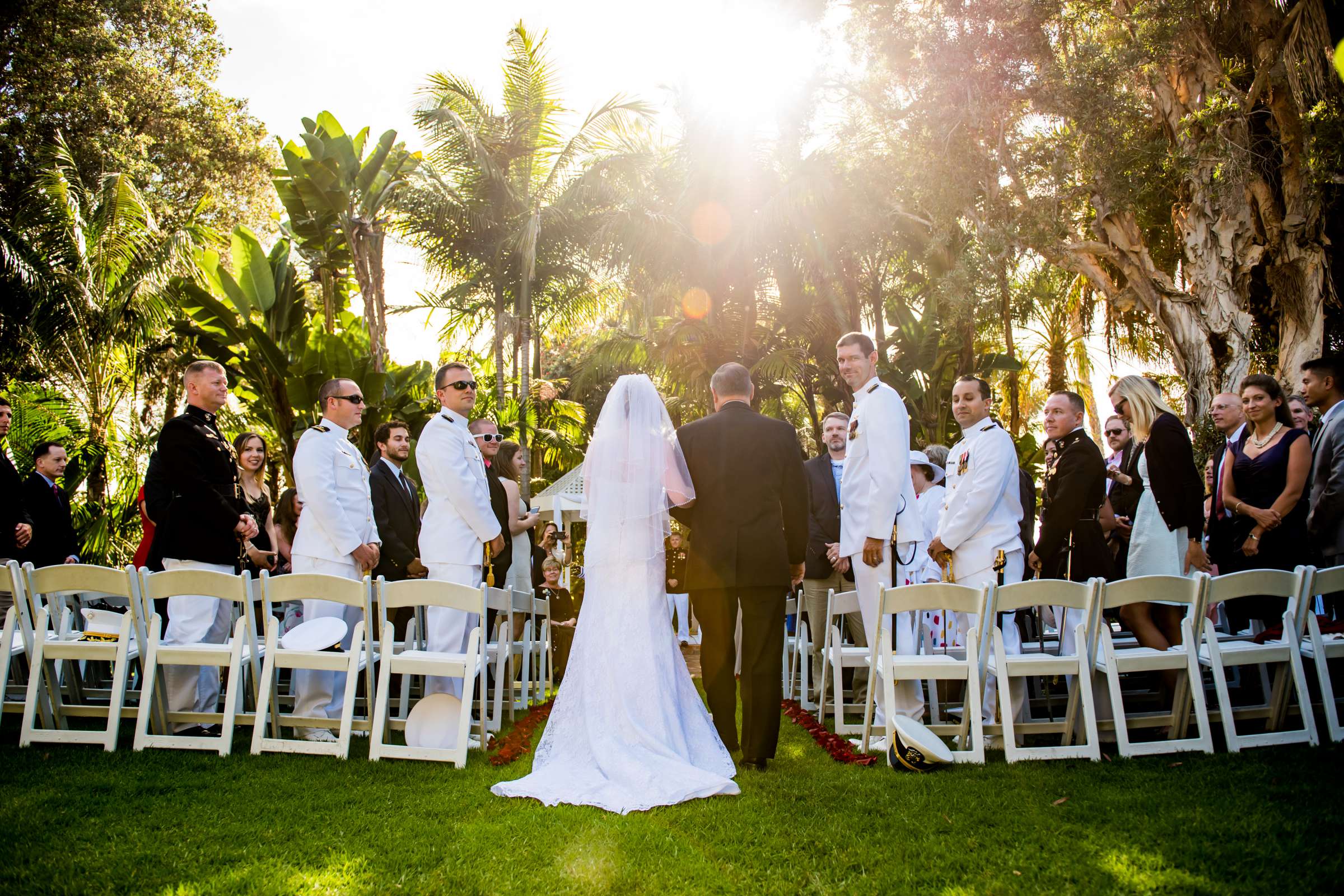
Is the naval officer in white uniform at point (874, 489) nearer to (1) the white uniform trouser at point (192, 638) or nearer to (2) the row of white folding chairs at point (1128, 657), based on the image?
(2) the row of white folding chairs at point (1128, 657)

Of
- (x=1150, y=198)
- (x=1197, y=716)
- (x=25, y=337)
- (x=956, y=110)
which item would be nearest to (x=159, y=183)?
(x=25, y=337)

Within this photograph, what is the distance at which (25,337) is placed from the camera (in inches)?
579

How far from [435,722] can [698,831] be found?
1.97 meters

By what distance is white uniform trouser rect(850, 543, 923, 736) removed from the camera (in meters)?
5.47

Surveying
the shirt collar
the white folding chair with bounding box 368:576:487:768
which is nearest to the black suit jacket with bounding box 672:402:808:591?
the white folding chair with bounding box 368:576:487:768

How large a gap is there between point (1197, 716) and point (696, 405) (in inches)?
633

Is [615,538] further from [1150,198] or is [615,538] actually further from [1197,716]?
[1150,198]

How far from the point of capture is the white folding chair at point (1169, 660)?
182 inches

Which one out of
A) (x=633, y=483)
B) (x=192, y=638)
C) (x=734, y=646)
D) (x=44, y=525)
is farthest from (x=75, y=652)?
(x=734, y=646)

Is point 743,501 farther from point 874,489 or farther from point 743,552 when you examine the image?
point 874,489

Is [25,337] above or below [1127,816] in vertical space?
above

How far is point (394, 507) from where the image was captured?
692 centimetres

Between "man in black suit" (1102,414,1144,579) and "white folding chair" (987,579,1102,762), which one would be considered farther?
"man in black suit" (1102,414,1144,579)

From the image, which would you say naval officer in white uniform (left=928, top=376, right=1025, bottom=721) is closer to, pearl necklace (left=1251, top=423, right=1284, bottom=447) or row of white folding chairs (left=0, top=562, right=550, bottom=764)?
pearl necklace (left=1251, top=423, right=1284, bottom=447)
